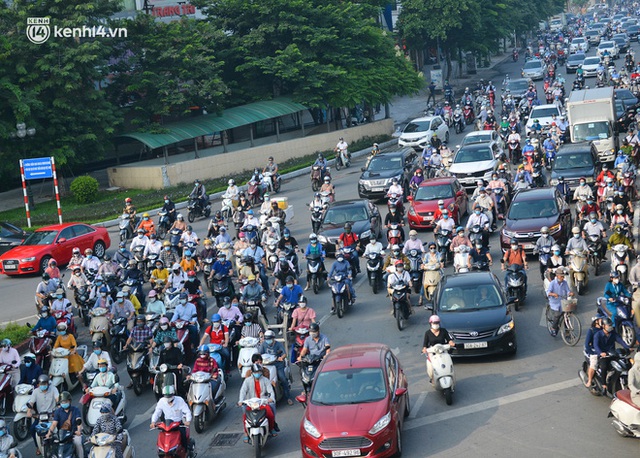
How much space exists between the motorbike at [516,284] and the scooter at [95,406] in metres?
9.07

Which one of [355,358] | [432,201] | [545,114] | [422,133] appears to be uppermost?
[545,114]

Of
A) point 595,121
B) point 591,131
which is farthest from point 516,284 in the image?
point 595,121

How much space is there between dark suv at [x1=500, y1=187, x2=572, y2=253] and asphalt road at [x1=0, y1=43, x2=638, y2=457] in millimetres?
2800

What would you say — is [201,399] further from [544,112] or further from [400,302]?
[544,112]

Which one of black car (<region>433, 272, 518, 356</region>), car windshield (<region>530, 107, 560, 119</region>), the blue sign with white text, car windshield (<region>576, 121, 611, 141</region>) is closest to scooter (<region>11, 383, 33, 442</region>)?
black car (<region>433, 272, 518, 356</region>)

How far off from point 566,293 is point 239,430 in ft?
23.7

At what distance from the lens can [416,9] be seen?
75.9 metres

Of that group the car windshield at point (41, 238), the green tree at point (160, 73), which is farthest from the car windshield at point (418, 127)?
the car windshield at point (41, 238)

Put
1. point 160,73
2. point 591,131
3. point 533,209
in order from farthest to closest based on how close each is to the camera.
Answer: point 160,73 < point 591,131 < point 533,209

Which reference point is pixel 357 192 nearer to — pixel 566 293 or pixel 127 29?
pixel 127 29

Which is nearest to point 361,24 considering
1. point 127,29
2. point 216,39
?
point 216,39

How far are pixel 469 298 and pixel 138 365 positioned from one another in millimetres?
6524

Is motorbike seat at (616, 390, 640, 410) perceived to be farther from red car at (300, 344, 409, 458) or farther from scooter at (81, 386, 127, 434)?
scooter at (81, 386, 127, 434)

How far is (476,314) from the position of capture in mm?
18734
